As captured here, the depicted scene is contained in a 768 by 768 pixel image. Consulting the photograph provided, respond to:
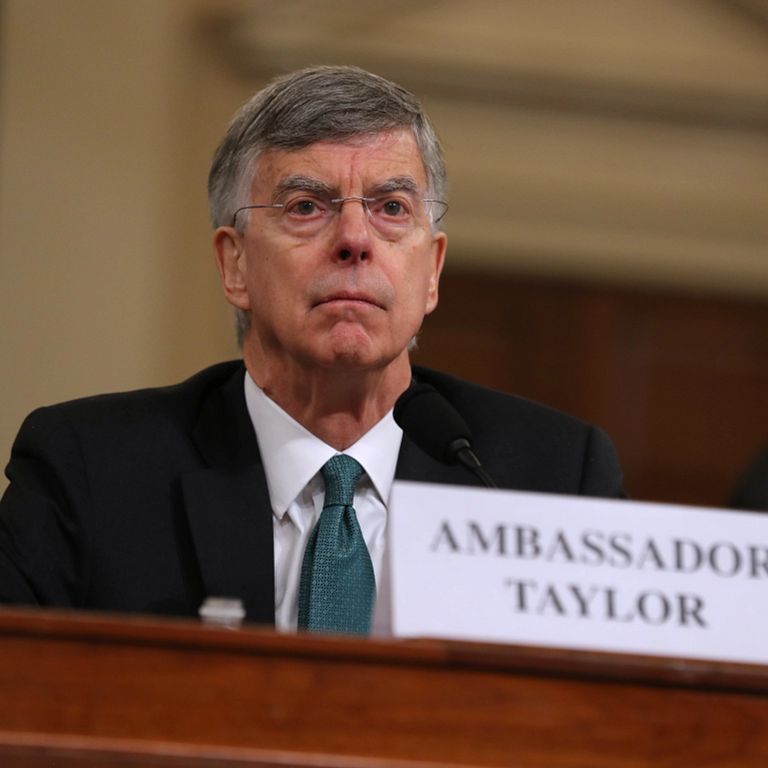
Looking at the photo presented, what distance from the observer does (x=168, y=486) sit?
2.26 metres

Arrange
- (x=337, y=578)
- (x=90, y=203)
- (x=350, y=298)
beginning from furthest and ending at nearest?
(x=90, y=203)
(x=350, y=298)
(x=337, y=578)

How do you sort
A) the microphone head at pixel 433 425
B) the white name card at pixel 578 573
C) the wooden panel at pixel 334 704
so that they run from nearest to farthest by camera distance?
the wooden panel at pixel 334 704, the white name card at pixel 578 573, the microphone head at pixel 433 425

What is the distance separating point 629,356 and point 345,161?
4338mm

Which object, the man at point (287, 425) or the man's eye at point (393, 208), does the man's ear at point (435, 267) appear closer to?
the man at point (287, 425)

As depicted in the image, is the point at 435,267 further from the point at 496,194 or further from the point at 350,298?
the point at 496,194

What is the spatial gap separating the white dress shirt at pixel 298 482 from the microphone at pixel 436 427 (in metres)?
0.08

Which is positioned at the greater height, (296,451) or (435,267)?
(435,267)

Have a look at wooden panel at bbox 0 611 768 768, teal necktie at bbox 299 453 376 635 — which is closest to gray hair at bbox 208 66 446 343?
teal necktie at bbox 299 453 376 635

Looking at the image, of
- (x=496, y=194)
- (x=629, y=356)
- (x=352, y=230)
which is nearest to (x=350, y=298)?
(x=352, y=230)

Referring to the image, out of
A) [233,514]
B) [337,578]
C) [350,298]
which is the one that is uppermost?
[350,298]

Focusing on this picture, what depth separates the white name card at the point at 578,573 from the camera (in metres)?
1.51

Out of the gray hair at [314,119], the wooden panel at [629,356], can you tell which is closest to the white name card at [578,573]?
the gray hair at [314,119]

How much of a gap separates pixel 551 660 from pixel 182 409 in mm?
1103

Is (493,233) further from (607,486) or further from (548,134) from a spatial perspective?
(607,486)
